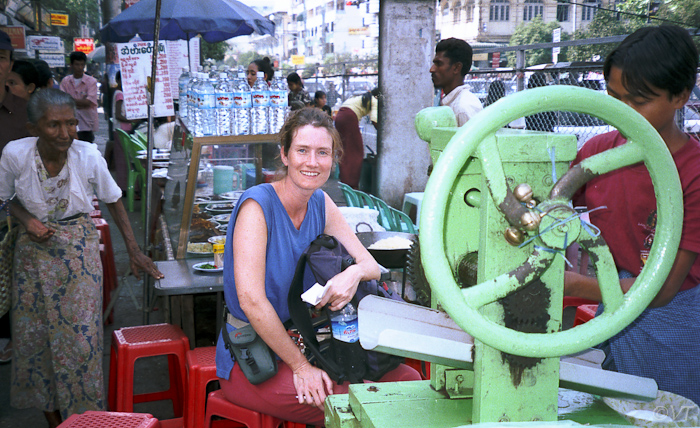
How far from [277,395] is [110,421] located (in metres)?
0.67

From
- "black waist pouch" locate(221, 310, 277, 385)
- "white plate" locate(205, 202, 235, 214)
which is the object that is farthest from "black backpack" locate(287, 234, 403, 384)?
"white plate" locate(205, 202, 235, 214)

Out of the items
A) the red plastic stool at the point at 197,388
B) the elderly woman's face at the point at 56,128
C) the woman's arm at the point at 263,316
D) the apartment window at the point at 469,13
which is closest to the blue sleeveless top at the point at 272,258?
the woman's arm at the point at 263,316

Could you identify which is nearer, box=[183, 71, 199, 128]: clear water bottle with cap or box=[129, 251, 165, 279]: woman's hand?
box=[129, 251, 165, 279]: woman's hand

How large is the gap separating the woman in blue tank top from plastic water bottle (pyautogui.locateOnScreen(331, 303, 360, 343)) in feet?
0.14

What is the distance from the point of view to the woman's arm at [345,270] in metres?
2.29

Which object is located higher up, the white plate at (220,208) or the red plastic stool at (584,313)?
the white plate at (220,208)

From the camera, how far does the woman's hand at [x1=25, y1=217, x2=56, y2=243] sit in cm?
304

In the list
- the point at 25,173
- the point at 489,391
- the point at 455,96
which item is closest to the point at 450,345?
the point at 489,391

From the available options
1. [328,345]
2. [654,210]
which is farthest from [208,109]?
[654,210]

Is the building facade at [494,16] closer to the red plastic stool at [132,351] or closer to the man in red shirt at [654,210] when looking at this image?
the red plastic stool at [132,351]

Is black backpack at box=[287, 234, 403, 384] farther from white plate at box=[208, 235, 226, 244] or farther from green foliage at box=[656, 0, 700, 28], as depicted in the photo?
green foliage at box=[656, 0, 700, 28]

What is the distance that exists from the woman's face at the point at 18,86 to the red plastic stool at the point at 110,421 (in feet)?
12.8

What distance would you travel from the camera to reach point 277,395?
2322 millimetres

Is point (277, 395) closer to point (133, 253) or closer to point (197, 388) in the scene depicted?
point (197, 388)
